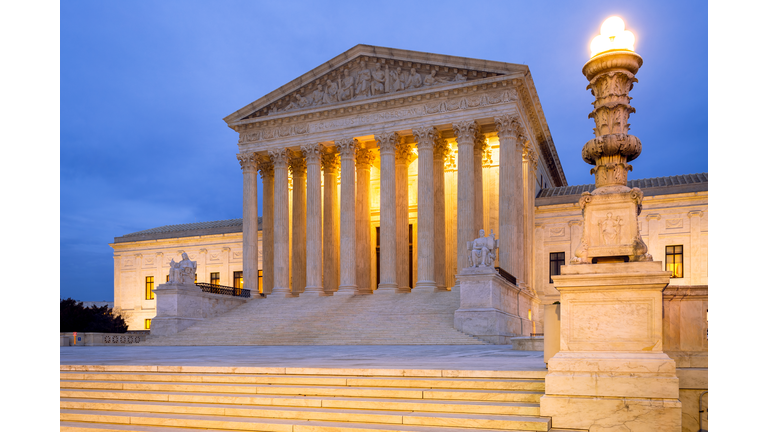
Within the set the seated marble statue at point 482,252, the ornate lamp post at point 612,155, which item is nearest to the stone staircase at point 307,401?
the ornate lamp post at point 612,155

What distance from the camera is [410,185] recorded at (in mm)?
41125

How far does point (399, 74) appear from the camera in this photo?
3481 centimetres

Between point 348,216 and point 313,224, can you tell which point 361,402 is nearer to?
point 348,216

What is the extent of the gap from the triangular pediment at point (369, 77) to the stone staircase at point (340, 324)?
12248 millimetres

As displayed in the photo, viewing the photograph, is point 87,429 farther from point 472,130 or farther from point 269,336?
point 472,130

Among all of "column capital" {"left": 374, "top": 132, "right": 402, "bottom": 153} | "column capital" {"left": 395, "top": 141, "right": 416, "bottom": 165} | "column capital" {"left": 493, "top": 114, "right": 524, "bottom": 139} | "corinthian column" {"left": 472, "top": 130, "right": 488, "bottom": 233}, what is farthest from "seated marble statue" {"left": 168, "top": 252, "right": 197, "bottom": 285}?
"column capital" {"left": 493, "top": 114, "right": 524, "bottom": 139}

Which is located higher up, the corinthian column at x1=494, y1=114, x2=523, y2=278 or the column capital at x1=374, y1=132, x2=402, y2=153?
the column capital at x1=374, y1=132, x2=402, y2=153

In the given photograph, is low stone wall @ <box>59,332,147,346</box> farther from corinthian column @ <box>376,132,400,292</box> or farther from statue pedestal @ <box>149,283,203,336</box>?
corinthian column @ <box>376,132,400,292</box>

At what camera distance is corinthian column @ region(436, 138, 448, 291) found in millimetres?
34719

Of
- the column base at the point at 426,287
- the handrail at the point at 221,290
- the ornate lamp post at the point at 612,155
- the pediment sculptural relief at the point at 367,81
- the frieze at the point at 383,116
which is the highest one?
the pediment sculptural relief at the point at 367,81

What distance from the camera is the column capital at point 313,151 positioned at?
36688 millimetres

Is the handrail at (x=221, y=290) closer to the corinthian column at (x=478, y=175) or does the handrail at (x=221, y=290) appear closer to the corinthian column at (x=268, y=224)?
the corinthian column at (x=268, y=224)

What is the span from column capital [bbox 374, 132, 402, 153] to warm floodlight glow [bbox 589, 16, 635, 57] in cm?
2617

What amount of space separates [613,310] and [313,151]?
100ft
